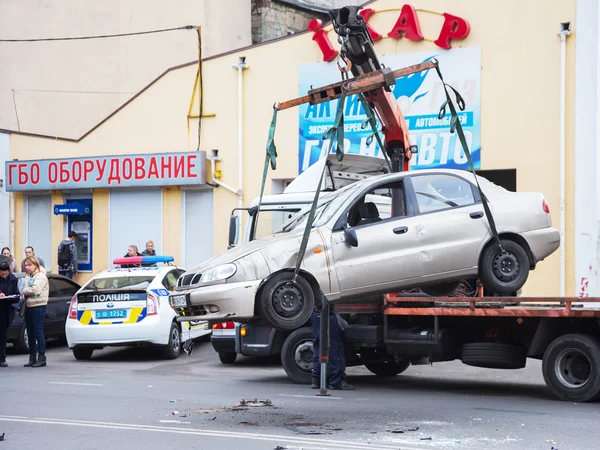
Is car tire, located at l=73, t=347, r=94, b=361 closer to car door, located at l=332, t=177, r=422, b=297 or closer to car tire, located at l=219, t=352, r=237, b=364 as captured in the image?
car tire, located at l=219, t=352, r=237, b=364

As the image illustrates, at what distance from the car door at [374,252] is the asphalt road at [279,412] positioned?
1.34 meters

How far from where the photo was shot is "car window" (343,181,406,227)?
11.3 metres

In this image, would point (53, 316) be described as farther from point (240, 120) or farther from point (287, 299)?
point (287, 299)

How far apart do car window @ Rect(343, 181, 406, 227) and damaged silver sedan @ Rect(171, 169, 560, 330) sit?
0.5 inches

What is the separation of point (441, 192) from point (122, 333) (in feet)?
23.4

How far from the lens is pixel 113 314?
17047 mm

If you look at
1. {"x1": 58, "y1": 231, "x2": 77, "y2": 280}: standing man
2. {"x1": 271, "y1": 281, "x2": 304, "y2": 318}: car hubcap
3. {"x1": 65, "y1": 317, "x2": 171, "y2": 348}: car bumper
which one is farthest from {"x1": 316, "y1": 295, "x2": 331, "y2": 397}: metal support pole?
{"x1": 58, "y1": 231, "x2": 77, "y2": 280}: standing man

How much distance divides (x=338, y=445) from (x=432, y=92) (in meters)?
14.0

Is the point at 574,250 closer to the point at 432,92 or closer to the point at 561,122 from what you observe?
the point at 561,122

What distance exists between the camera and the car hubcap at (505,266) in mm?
11625

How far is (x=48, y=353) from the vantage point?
1936 centimetres

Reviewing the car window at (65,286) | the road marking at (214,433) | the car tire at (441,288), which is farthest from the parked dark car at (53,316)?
the car tire at (441,288)

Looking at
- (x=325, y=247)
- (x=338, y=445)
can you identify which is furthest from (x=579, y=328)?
(x=338, y=445)

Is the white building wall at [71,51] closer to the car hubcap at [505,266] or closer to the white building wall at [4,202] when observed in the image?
the white building wall at [4,202]
